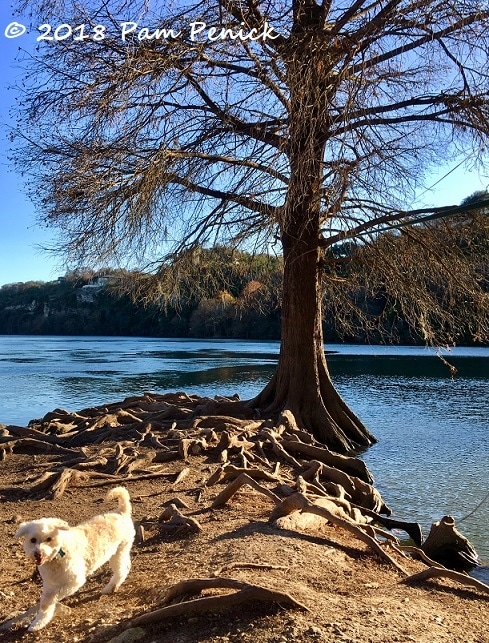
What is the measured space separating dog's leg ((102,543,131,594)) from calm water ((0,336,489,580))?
4.32 metres

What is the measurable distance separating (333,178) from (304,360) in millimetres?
4561

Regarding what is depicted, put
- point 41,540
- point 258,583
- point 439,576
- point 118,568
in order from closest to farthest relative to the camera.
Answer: point 41,540, point 258,583, point 118,568, point 439,576

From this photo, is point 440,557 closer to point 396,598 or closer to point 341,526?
point 341,526

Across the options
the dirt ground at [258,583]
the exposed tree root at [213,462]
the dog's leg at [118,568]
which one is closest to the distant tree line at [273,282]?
the exposed tree root at [213,462]

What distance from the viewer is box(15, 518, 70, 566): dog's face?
3.27 metres

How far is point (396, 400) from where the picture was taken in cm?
2044

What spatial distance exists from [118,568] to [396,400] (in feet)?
56.8

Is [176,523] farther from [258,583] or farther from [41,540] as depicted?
[41,540]

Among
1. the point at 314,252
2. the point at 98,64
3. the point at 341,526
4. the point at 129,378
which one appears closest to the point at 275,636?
the point at 341,526

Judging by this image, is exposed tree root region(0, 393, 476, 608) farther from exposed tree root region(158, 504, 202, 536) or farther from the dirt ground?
the dirt ground

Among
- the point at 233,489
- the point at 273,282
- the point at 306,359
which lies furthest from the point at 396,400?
the point at 233,489

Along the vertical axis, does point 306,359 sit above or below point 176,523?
above

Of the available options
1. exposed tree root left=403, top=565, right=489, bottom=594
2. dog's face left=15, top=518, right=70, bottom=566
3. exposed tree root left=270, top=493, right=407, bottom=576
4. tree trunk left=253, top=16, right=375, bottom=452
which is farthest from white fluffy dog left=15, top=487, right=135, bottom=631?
tree trunk left=253, top=16, right=375, bottom=452

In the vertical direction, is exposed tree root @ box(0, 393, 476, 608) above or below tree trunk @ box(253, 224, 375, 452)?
below
